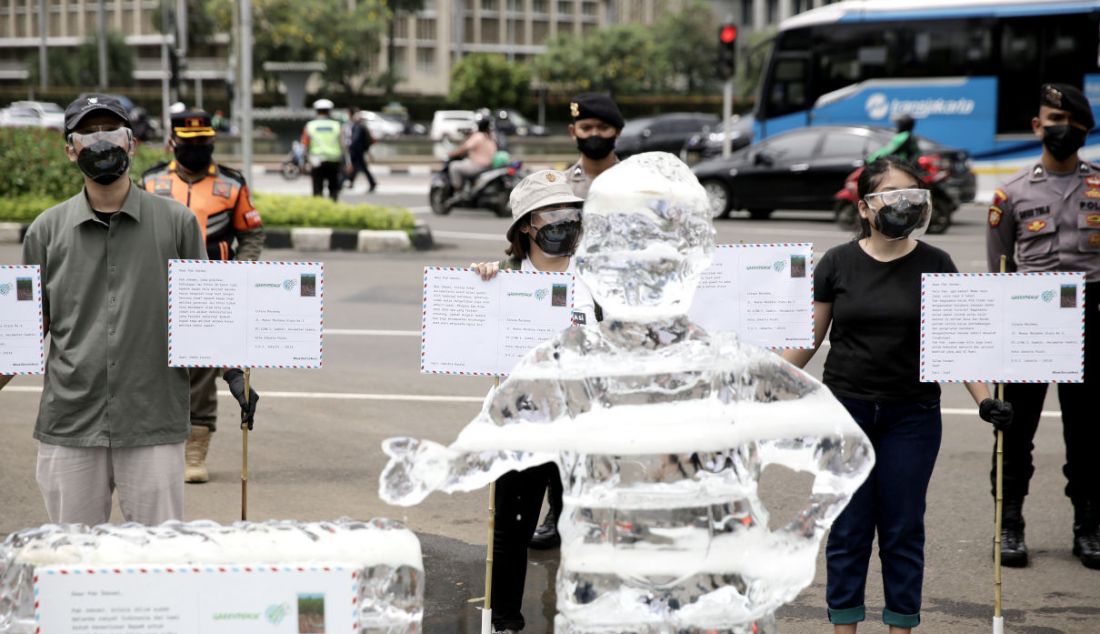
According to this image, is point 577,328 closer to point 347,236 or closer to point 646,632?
point 646,632

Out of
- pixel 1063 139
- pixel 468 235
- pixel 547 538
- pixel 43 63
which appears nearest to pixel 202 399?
pixel 547 538

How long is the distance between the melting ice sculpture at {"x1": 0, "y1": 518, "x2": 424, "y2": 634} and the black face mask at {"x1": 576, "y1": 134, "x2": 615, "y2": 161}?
3414 mm

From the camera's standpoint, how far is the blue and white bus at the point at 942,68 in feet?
79.5

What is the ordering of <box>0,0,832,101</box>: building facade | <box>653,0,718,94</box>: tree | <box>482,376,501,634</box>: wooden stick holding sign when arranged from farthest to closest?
<box>0,0,832,101</box>: building facade → <box>653,0,718,94</box>: tree → <box>482,376,501,634</box>: wooden stick holding sign

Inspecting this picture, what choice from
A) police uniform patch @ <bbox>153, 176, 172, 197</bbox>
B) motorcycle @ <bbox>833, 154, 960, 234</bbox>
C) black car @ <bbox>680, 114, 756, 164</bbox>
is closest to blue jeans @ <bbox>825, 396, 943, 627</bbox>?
police uniform patch @ <bbox>153, 176, 172, 197</bbox>

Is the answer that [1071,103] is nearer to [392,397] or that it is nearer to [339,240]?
[392,397]

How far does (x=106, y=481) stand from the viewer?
433 cm

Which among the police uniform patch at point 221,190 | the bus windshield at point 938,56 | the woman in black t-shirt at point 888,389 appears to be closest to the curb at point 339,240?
the police uniform patch at point 221,190

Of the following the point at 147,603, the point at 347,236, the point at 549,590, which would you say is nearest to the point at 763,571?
the point at 147,603

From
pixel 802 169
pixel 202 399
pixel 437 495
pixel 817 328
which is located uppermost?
pixel 802 169

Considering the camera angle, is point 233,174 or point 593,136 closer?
point 593,136

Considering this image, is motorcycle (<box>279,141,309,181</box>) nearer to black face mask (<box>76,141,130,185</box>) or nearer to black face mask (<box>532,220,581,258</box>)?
black face mask (<box>532,220,581,258</box>)

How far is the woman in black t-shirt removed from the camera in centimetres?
448

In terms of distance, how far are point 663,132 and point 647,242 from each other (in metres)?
38.5
